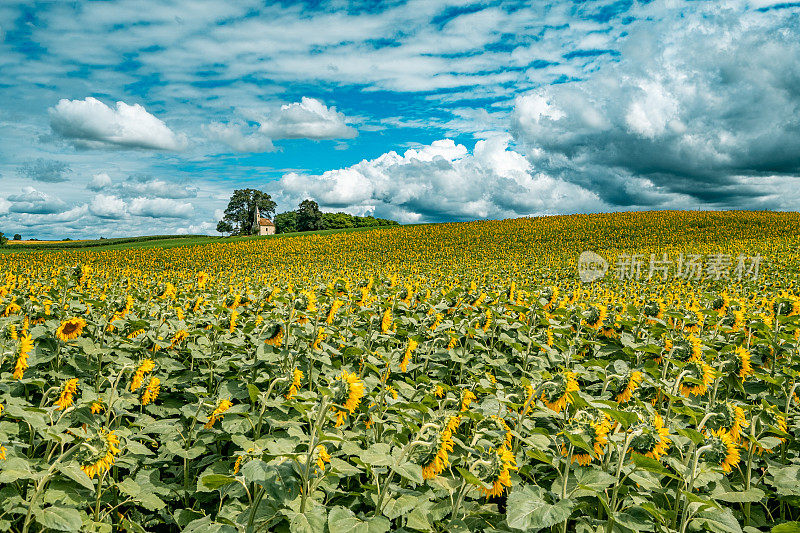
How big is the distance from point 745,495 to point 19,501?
4300 mm

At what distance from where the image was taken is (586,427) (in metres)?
2.52

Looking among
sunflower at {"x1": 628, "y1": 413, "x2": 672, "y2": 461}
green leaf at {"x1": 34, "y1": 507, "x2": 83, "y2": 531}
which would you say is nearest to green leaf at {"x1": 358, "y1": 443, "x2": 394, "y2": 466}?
sunflower at {"x1": 628, "y1": 413, "x2": 672, "y2": 461}

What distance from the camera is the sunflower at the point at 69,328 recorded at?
14.6ft

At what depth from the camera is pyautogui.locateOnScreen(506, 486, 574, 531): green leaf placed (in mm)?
2125

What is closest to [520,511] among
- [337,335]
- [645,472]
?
[645,472]

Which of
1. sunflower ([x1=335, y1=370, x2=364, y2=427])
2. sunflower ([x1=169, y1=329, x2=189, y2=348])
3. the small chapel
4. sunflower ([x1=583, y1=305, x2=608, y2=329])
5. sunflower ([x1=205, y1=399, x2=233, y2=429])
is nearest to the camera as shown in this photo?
sunflower ([x1=335, y1=370, x2=364, y2=427])

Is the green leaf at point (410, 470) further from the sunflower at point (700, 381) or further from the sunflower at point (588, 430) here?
the sunflower at point (700, 381)

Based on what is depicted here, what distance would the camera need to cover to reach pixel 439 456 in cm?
235

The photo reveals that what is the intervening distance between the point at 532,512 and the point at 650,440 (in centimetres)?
83

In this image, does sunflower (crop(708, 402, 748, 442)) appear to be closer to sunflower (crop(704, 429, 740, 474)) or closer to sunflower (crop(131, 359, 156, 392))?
sunflower (crop(704, 429, 740, 474))

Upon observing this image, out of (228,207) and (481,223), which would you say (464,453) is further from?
(228,207)

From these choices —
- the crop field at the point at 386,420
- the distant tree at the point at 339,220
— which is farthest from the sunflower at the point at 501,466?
the distant tree at the point at 339,220

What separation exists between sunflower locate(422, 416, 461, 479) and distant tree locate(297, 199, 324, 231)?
111 m

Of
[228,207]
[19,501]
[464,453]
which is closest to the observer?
[19,501]
